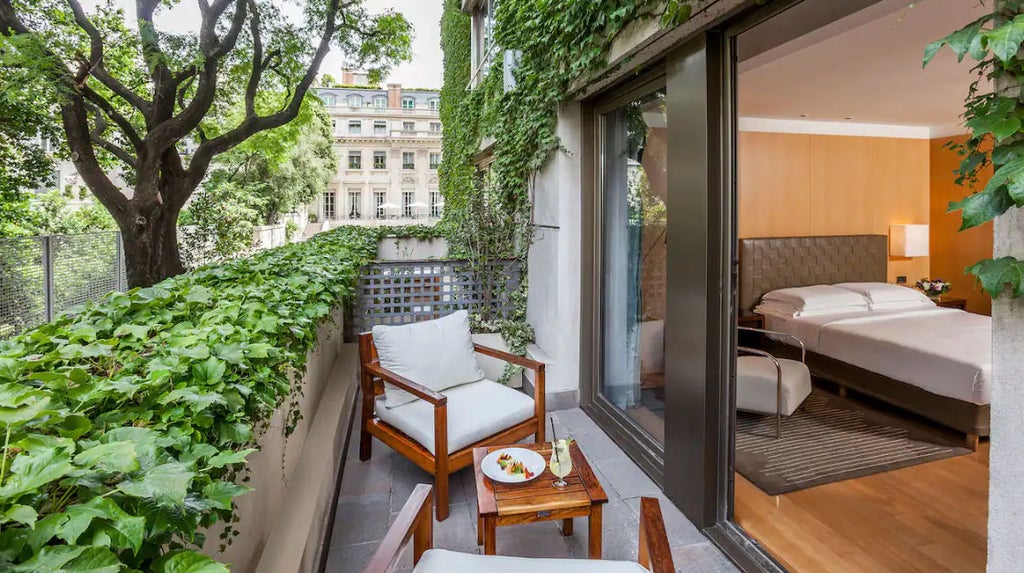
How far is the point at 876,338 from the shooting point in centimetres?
379

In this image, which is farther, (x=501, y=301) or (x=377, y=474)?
(x=501, y=301)

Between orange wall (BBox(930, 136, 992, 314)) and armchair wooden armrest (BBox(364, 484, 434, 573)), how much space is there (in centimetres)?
487

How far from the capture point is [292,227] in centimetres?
2025

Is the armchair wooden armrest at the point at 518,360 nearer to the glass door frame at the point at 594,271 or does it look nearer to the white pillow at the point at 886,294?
the glass door frame at the point at 594,271

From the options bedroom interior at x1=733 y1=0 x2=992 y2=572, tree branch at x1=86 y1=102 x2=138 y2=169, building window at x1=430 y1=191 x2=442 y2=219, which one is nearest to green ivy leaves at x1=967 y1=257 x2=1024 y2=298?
bedroom interior at x1=733 y1=0 x2=992 y2=572

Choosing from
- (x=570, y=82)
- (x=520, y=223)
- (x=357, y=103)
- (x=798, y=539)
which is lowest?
(x=798, y=539)

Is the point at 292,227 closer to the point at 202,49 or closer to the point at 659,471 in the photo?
the point at 202,49

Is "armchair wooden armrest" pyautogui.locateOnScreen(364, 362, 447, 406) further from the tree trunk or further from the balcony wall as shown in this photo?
the tree trunk

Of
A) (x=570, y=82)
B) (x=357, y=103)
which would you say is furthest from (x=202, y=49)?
(x=357, y=103)

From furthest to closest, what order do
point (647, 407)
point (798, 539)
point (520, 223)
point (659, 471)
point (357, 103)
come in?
1. point (357, 103)
2. point (520, 223)
3. point (647, 407)
4. point (659, 471)
5. point (798, 539)

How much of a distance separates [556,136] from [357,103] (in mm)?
36826

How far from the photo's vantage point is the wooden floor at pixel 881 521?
2.10 meters

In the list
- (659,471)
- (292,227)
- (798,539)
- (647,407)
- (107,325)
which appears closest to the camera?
(107,325)

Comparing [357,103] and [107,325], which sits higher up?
[357,103]
